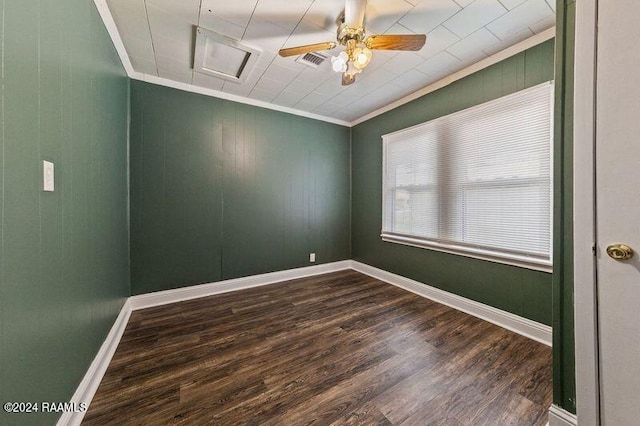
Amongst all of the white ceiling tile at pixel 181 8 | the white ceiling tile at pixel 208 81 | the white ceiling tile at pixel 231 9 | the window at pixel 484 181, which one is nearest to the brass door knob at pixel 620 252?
the window at pixel 484 181

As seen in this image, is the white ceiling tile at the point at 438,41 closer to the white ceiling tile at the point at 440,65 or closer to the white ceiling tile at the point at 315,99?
the white ceiling tile at the point at 440,65

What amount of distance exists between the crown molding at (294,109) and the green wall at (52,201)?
0.23 m

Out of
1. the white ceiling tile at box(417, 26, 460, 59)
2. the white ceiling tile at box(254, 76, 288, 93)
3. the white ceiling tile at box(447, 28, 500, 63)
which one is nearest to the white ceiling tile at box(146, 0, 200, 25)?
the white ceiling tile at box(254, 76, 288, 93)

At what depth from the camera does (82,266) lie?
1.34 metres

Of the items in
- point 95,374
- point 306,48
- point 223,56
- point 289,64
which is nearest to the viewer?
point 95,374

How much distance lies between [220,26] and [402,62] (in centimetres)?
174

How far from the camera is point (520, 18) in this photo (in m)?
1.79

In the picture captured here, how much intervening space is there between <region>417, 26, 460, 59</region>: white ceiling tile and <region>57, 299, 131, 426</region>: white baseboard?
347 centimetres

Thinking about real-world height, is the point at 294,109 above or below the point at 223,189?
above

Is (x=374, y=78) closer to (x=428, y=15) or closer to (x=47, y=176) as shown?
(x=428, y=15)

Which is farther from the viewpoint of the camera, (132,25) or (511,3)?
(132,25)

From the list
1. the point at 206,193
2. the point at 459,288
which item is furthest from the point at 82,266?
the point at 459,288

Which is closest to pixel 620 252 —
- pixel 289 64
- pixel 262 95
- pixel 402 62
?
pixel 402 62

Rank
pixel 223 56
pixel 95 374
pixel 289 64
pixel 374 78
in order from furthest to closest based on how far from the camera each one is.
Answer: pixel 374 78 → pixel 289 64 → pixel 223 56 → pixel 95 374
